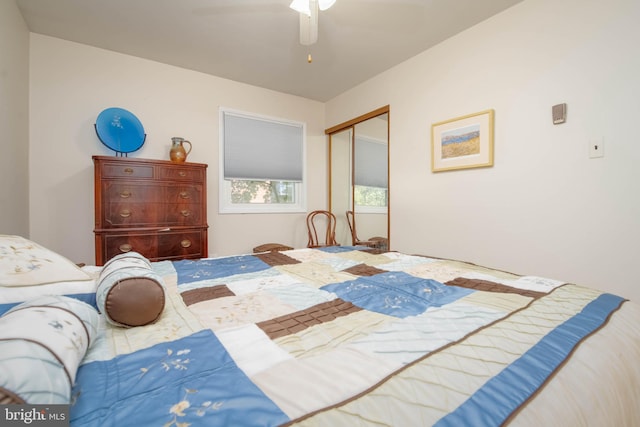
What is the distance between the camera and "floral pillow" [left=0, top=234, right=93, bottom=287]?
0.76m

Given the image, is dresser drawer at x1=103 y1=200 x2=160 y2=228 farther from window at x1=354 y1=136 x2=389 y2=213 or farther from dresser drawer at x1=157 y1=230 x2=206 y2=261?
window at x1=354 y1=136 x2=389 y2=213

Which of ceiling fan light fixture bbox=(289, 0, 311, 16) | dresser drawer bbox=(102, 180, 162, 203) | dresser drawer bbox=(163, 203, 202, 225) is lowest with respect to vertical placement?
dresser drawer bbox=(163, 203, 202, 225)

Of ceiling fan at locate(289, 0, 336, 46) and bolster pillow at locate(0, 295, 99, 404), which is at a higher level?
ceiling fan at locate(289, 0, 336, 46)

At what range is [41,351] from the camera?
45 centimetres

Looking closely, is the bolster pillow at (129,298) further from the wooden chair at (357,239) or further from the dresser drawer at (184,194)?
the wooden chair at (357,239)

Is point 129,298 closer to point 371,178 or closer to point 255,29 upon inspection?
point 255,29

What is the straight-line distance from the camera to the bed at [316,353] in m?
0.45

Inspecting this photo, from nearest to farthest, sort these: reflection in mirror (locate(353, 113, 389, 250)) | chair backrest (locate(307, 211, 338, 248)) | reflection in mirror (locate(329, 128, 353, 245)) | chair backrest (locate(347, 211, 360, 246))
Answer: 1. reflection in mirror (locate(353, 113, 389, 250))
2. chair backrest (locate(347, 211, 360, 246))
3. reflection in mirror (locate(329, 128, 353, 245))
4. chair backrest (locate(307, 211, 338, 248))

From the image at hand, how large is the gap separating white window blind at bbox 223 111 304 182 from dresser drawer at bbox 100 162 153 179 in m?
1.00

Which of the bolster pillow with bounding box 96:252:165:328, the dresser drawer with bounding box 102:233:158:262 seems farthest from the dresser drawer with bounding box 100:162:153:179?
the bolster pillow with bounding box 96:252:165:328

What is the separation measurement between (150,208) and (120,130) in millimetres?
874

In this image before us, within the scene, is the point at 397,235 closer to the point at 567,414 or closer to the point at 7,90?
the point at 567,414

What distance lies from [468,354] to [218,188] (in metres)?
3.20

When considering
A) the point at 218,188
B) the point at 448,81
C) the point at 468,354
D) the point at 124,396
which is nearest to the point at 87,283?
the point at 124,396
